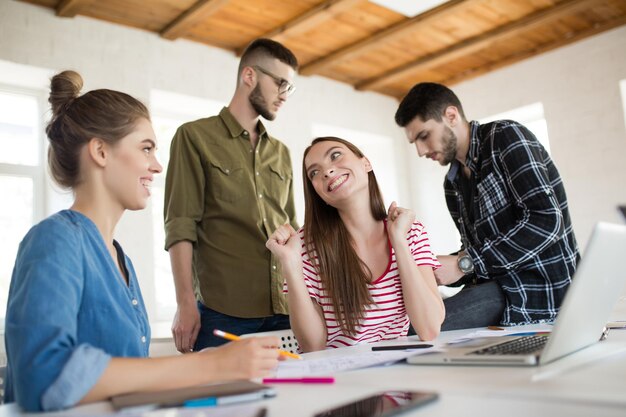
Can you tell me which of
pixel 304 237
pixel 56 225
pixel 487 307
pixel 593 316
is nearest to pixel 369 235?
pixel 304 237

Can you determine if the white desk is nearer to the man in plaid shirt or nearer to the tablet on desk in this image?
the tablet on desk

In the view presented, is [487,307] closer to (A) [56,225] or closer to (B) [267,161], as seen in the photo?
(B) [267,161]

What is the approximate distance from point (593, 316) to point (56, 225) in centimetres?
96

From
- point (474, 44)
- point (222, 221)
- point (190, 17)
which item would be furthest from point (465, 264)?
point (474, 44)

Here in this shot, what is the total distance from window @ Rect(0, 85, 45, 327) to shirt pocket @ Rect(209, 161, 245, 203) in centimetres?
247

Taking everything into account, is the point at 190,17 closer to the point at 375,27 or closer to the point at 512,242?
the point at 375,27

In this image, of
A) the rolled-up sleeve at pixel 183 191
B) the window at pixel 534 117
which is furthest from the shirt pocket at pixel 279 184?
the window at pixel 534 117

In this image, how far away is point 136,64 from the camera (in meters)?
4.69

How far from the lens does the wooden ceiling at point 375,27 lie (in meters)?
4.57

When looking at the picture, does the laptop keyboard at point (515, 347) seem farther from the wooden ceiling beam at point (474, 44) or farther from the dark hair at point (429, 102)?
the wooden ceiling beam at point (474, 44)

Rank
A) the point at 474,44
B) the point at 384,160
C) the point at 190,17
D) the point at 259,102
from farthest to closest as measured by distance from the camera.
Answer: the point at 384,160 < the point at 474,44 < the point at 190,17 < the point at 259,102

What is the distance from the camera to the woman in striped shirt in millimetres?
1713

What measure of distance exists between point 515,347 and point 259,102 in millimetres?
1668

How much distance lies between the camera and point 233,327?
223 cm
